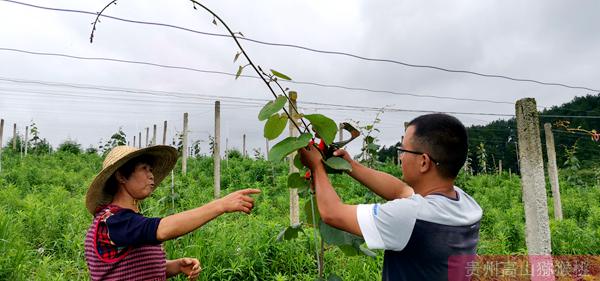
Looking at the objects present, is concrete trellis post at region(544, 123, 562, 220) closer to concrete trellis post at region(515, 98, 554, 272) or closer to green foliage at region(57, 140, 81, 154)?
concrete trellis post at region(515, 98, 554, 272)

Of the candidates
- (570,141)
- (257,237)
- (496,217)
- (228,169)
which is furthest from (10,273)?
(570,141)

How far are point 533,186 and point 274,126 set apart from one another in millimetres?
2279

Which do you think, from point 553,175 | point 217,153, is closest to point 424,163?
point 217,153

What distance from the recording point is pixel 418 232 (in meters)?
1.27

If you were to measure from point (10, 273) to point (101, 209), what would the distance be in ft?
7.56

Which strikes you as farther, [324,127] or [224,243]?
[224,243]

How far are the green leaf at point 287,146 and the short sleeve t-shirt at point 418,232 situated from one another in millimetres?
257

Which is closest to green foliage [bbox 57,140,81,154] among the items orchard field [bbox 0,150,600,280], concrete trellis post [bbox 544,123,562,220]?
orchard field [bbox 0,150,600,280]

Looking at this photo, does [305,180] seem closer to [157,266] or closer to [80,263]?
[157,266]

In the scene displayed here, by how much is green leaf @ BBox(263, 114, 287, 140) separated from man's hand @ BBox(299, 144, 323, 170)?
0.11 meters

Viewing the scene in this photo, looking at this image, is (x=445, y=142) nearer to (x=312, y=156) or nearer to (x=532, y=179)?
(x=312, y=156)

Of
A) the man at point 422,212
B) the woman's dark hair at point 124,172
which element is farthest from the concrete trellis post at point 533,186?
the woman's dark hair at point 124,172

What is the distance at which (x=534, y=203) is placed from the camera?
9.81 feet

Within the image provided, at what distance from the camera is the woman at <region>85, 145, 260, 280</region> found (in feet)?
4.79
